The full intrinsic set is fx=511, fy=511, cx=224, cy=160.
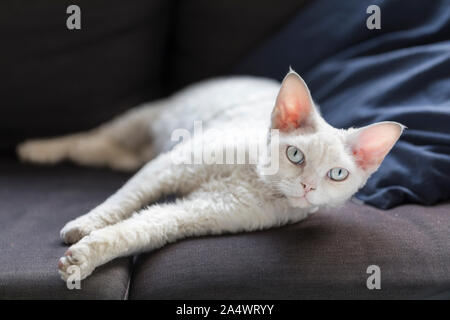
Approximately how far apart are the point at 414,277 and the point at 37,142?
4.93 feet

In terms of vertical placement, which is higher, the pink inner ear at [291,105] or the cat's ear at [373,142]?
the pink inner ear at [291,105]

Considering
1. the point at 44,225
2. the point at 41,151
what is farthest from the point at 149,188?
the point at 41,151

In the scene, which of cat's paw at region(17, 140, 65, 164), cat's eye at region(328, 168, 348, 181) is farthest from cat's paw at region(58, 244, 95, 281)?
cat's paw at region(17, 140, 65, 164)

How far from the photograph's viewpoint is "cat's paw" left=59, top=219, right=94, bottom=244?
53.8 inches

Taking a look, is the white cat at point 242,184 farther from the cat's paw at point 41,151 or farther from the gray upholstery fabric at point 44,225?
the cat's paw at point 41,151

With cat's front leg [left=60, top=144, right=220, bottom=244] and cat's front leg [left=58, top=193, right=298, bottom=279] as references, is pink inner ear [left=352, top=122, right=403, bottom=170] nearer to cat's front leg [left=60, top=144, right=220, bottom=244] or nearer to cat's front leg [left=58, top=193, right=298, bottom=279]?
cat's front leg [left=58, top=193, right=298, bottom=279]

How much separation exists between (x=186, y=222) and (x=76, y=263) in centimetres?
32

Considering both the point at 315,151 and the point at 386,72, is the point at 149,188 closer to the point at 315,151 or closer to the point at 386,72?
the point at 315,151

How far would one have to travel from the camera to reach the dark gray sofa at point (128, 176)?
4.20 ft

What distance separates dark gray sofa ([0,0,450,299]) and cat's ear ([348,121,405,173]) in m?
0.20

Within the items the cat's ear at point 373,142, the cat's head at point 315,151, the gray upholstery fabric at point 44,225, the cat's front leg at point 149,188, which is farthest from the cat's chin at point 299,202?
the gray upholstery fabric at point 44,225

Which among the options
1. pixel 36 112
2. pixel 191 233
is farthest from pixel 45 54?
pixel 191 233

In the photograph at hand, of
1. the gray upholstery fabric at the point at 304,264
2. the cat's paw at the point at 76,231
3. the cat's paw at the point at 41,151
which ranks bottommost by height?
the gray upholstery fabric at the point at 304,264

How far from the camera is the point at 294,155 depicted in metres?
1.32
